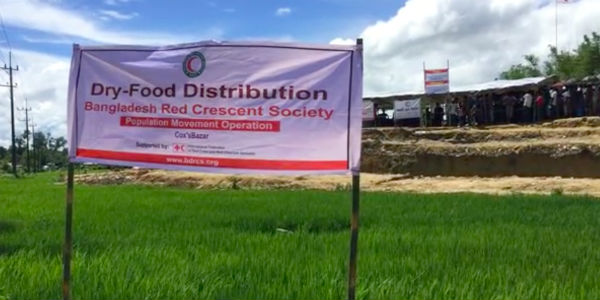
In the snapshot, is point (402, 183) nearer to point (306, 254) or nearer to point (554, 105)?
point (554, 105)

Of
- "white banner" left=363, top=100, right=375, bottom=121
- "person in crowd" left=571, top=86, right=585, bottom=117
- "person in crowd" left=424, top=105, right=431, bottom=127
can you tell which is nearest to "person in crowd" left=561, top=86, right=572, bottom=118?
"person in crowd" left=571, top=86, right=585, bottom=117

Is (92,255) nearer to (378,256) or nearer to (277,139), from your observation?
(378,256)

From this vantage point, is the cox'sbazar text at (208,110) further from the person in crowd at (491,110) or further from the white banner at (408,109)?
the white banner at (408,109)

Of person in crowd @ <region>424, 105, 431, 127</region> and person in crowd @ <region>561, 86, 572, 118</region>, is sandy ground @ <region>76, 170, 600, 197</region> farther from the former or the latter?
person in crowd @ <region>424, 105, 431, 127</region>

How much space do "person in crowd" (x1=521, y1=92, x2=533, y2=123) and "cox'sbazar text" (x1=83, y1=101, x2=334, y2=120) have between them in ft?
85.2

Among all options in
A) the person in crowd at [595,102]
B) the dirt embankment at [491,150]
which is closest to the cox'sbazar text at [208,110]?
the dirt embankment at [491,150]

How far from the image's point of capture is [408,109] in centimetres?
3316

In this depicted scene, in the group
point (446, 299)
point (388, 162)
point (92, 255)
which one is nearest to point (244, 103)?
point (446, 299)

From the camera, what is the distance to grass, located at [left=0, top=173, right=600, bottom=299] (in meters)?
5.26

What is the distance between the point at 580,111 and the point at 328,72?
2590 centimetres

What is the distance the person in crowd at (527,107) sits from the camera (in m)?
28.4

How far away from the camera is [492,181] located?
76.1ft

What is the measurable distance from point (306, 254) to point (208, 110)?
315cm

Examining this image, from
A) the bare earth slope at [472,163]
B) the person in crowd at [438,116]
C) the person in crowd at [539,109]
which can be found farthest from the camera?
the person in crowd at [438,116]
